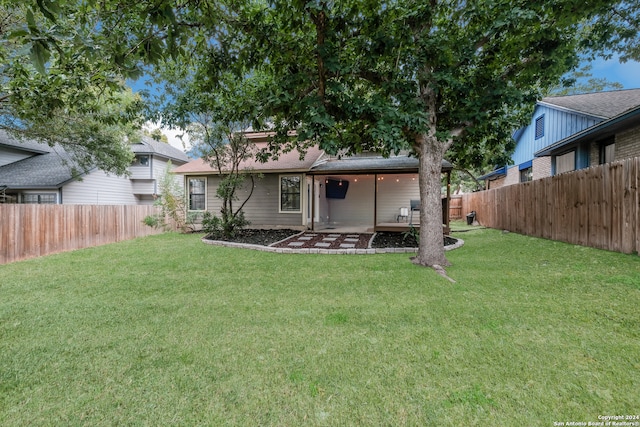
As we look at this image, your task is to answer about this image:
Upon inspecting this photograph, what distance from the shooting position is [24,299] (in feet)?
12.7

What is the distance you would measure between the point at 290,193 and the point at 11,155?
1529 cm

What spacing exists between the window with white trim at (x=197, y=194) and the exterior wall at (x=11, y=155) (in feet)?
33.9

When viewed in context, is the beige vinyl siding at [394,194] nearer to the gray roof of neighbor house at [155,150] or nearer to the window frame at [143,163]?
the gray roof of neighbor house at [155,150]

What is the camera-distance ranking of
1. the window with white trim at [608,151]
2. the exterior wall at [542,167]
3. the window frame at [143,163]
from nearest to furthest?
1. the window with white trim at [608,151]
2. the exterior wall at [542,167]
3. the window frame at [143,163]

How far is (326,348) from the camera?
2.48 meters

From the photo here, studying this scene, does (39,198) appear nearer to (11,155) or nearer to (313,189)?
(11,155)

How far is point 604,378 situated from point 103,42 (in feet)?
17.2

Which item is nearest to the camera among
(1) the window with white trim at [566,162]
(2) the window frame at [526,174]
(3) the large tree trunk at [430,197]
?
(3) the large tree trunk at [430,197]

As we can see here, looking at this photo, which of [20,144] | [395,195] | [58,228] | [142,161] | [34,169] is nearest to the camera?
[58,228]

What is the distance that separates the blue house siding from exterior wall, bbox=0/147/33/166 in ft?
82.6

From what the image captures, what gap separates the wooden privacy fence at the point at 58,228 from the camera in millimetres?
6602

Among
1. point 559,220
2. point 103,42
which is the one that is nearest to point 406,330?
point 103,42

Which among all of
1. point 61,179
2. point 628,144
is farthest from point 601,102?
point 61,179

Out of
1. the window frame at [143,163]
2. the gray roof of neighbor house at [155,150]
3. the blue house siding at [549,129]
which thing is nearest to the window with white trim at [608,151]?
the blue house siding at [549,129]
